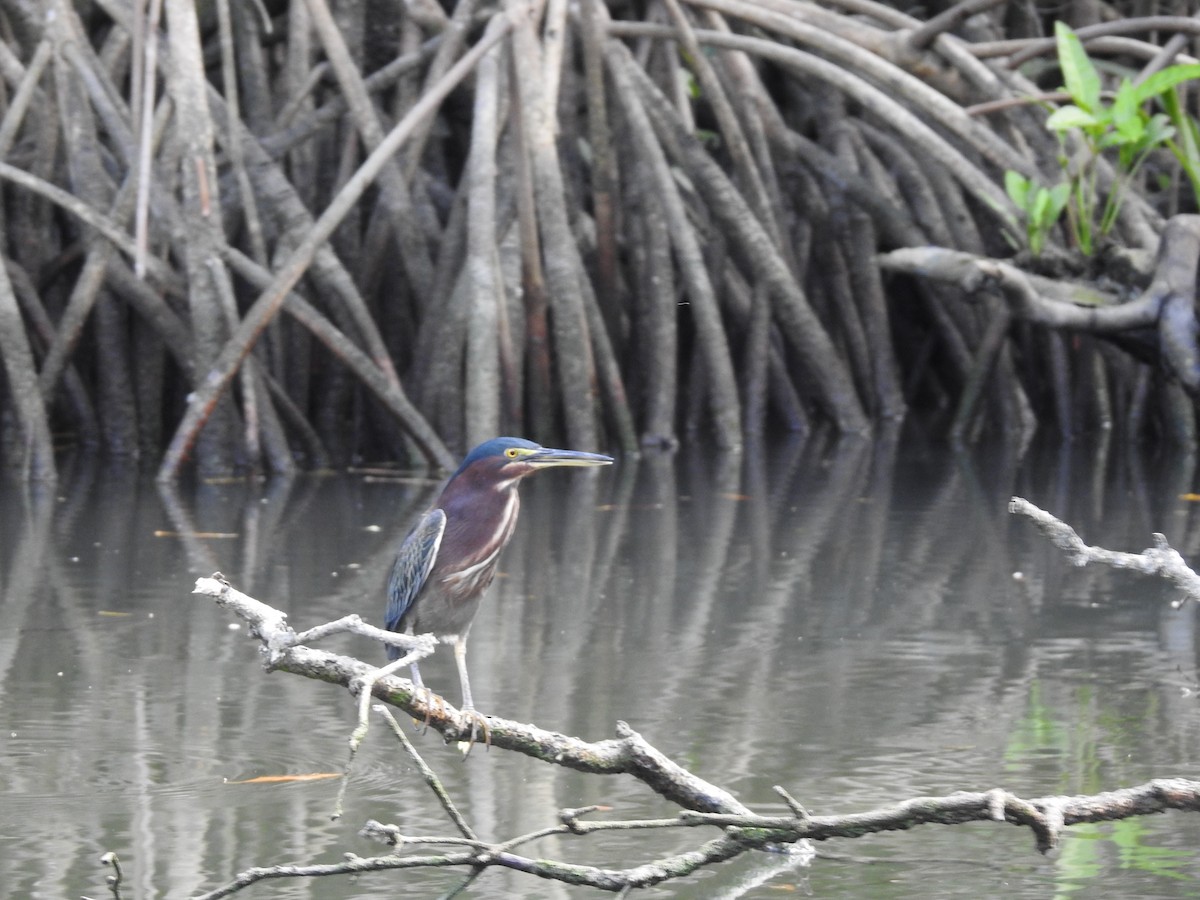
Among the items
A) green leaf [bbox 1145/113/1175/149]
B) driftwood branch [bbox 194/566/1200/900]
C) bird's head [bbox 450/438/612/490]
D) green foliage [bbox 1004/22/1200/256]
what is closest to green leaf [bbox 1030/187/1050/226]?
green foliage [bbox 1004/22/1200/256]

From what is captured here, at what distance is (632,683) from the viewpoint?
379cm

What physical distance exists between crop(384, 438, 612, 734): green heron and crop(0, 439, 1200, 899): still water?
10.2 inches

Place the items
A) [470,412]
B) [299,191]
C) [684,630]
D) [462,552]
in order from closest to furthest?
[462,552]
[684,630]
[470,412]
[299,191]

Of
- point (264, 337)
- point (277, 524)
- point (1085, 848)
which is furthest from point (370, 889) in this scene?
point (264, 337)

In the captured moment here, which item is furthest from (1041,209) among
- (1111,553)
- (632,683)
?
(1111,553)

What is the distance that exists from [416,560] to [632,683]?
2.36 feet

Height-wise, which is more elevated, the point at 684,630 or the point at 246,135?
the point at 246,135

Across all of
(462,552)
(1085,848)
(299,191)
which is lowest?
(1085,848)

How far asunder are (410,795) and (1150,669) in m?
1.64

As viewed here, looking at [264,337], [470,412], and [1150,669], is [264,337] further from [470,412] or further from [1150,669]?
[1150,669]

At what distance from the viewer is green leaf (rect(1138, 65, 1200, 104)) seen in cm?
681

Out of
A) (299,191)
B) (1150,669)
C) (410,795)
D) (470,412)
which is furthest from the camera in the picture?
(299,191)

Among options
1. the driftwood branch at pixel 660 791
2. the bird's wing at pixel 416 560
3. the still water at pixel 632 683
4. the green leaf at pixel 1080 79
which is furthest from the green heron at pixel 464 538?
the green leaf at pixel 1080 79

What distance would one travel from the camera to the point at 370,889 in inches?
102
